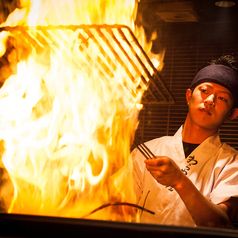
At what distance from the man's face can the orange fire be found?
0.32m

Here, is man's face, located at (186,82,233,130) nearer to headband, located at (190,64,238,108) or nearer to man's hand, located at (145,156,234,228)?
headband, located at (190,64,238,108)

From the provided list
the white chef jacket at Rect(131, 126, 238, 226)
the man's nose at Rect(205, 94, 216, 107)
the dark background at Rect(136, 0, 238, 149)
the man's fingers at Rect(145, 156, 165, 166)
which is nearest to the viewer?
the man's fingers at Rect(145, 156, 165, 166)

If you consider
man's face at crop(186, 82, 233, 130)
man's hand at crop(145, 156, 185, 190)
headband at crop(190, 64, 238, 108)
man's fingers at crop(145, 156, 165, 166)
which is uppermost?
headband at crop(190, 64, 238, 108)

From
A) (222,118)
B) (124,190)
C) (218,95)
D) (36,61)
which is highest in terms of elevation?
(36,61)

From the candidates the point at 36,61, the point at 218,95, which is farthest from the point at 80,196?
the point at 218,95

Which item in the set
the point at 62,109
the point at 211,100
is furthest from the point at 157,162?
the point at 62,109

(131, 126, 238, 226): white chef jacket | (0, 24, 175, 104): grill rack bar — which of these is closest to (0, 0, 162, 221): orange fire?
(0, 24, 175, 104): grill rack bar

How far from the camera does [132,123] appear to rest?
2.21 metres

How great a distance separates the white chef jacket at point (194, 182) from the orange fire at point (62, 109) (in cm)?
13

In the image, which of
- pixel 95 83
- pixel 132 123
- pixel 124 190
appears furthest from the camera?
pixel 132 123

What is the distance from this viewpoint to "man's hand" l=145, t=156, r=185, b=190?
4.31 ft

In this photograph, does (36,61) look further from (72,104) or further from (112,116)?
(112,116)

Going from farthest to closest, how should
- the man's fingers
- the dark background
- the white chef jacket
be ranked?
the dark background < the white chef jacket < the man's fingers

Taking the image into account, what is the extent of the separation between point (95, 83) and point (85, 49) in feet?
0.90
